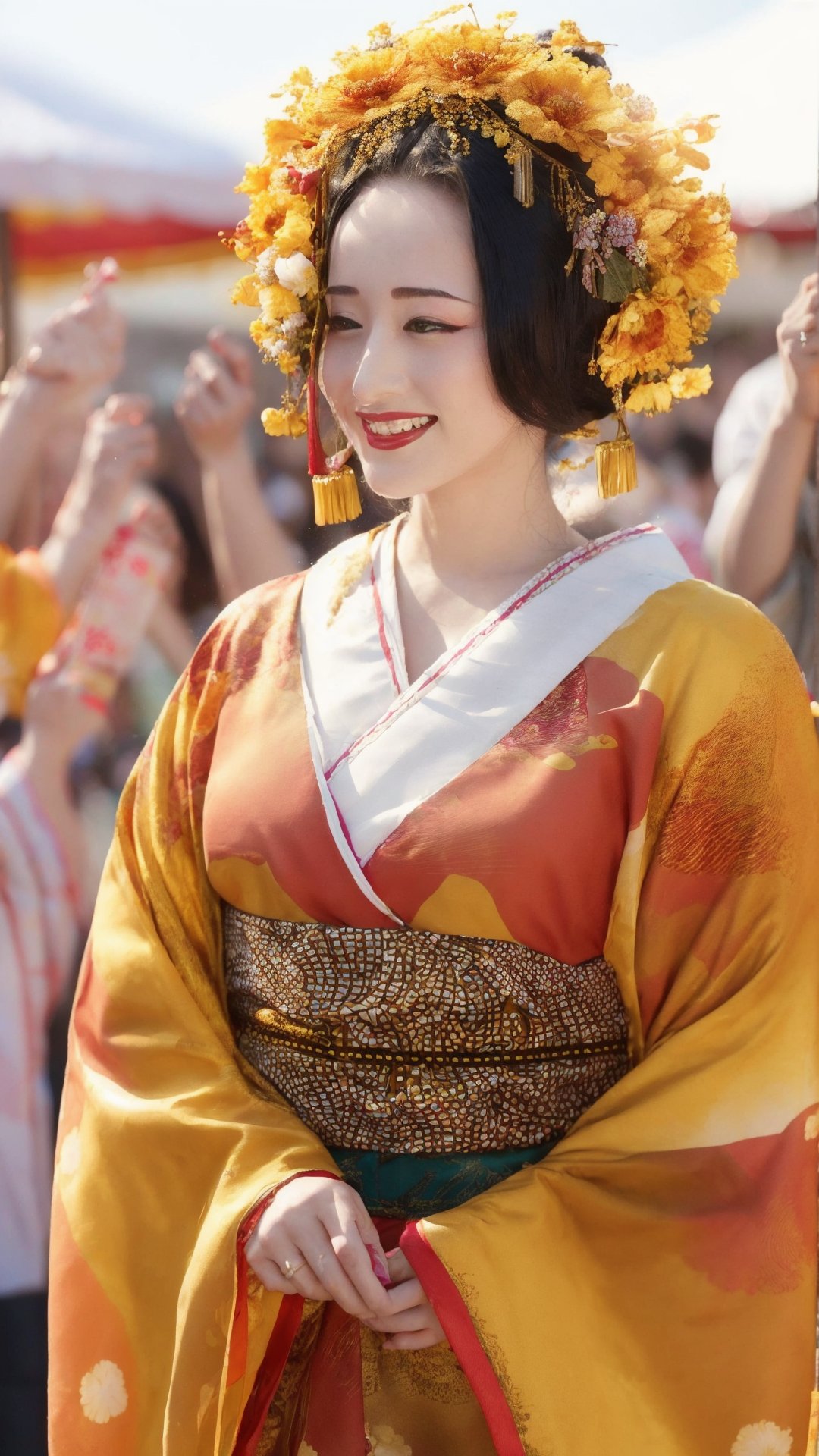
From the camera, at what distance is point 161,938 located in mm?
1651

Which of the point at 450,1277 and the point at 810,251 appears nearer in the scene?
the point at 450,1277

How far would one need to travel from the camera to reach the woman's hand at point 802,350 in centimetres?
229

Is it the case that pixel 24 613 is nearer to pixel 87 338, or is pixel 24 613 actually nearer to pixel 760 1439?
pixel 87 338

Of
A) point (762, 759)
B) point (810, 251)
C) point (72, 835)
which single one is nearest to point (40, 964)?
point (72, 835)

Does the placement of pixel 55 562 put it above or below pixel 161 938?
above

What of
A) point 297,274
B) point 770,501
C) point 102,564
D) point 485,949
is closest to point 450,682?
point 485,949

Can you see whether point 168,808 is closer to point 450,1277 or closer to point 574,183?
point 450,1277

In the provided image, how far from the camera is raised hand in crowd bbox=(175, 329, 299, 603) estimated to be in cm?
253

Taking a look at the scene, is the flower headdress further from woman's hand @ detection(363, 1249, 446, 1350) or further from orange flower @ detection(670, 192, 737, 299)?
woman's hand @ detection(363, 1249, 446, 1350)

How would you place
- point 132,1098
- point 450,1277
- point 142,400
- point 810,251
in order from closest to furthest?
point 450,1277 → point 132,1098 → point 810,251 → point 142,400

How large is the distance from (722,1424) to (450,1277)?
1.04 feet

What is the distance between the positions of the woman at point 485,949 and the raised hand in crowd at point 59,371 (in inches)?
39.2

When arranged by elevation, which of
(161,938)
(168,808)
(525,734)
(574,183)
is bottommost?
(161,938)

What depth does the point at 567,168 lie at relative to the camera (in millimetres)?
1495
